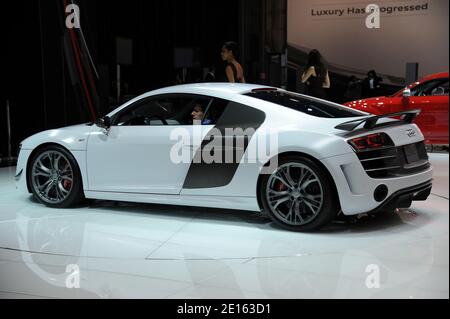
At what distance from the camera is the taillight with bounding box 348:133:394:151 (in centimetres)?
382

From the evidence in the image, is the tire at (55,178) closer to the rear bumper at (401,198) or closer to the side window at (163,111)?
the side window at (163,111)

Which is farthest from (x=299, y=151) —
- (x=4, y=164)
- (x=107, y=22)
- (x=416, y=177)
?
(x=107, y=22)

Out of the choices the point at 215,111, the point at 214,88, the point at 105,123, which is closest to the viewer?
the point at 215,111

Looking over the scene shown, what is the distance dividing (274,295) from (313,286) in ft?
0.80

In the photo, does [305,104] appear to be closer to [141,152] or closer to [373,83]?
[141,152]

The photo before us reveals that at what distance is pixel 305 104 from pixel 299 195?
0.87m

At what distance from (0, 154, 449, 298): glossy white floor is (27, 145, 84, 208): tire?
17 cm

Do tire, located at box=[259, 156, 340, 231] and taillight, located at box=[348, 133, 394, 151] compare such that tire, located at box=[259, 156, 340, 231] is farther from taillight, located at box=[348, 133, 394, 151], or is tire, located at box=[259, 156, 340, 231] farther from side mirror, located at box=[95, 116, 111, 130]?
side mirror, located at box=[95, 116, 111, 130]

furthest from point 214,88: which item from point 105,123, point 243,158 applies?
point 105,123

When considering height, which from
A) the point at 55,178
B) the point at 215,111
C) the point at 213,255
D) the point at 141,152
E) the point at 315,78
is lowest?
the point at 213,255

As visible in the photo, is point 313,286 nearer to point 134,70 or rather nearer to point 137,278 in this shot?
point 137,278

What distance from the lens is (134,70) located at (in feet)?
37.4

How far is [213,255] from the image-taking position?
3.63 m

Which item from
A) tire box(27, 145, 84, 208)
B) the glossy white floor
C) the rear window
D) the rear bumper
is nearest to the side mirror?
tire box(27, 145, 84, 208)
